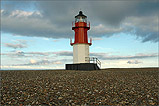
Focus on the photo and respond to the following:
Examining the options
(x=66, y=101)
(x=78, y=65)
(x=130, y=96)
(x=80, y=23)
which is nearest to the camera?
(x=66, y=101)

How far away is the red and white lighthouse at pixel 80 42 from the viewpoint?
105ft

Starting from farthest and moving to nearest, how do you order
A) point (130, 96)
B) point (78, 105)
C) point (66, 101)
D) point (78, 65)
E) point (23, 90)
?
point (78, 65)
point (23, 90)
point (130, 96)
point (66, 101)
point (78, 105)

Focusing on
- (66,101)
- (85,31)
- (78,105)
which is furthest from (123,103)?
(85,31)

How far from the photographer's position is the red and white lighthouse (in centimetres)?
3198

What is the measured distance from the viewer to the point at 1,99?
10148 mm

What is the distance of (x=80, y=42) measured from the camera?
31.9 meters

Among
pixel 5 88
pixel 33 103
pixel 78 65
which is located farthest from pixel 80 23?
pixel 33 103

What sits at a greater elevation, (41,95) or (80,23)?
(80,23)

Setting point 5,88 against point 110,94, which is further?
point 5,88

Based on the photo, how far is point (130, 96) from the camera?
34.6 ft

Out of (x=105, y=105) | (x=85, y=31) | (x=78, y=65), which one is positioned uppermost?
(x=85, y=31)

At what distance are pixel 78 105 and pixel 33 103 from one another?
9.00 ft

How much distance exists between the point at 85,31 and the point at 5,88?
2289cm

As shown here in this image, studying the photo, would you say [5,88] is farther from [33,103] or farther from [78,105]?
[78,105]
